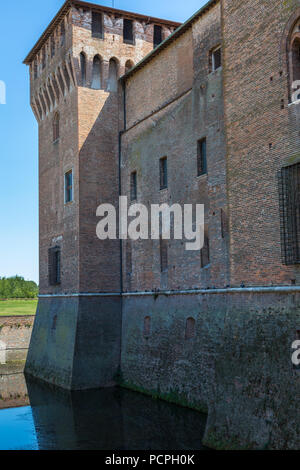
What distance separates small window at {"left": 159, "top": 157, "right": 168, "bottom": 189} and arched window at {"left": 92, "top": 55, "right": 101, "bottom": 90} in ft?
16.7

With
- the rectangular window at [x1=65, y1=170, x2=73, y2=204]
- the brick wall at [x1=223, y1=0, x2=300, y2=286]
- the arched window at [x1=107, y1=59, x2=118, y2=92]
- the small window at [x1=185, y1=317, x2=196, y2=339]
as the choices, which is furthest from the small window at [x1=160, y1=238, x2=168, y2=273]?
the arched window at [x1=107, y1=59, x2=118, y2=92]

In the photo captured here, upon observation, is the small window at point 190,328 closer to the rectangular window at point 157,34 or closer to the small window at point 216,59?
the small window at point 216,59

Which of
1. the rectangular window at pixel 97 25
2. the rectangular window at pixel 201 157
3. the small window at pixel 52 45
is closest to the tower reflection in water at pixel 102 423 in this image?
the rectangular window at pixel 201 157

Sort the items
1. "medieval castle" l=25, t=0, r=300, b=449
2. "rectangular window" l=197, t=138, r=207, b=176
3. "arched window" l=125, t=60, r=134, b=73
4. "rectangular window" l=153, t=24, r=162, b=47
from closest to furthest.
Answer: "medieval castle" l=25, t=0, r=300, b=449 < "rectangular window" l=197, t=138, r=207, b=176 < "arched window" l=125, t=60, r=134, b=73 < "rectangular window" l=153, t=24, r=162, b=47

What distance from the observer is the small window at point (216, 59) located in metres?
15.5

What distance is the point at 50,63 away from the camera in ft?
76.4

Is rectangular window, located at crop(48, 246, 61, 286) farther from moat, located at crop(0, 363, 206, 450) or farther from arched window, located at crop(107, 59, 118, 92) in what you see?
arched window, located at crop(107, 59, 118, 92)

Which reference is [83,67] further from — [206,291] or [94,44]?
[206,291]

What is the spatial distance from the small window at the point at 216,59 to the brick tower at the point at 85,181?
659 centimetres

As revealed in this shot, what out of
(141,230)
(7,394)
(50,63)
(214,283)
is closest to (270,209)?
(214,283)

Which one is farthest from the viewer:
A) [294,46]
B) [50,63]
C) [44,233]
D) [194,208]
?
[44,233]

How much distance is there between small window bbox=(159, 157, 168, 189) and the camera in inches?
720

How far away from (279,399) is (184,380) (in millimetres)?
6329

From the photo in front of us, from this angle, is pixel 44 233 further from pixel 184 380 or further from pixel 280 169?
pixel 280 169
